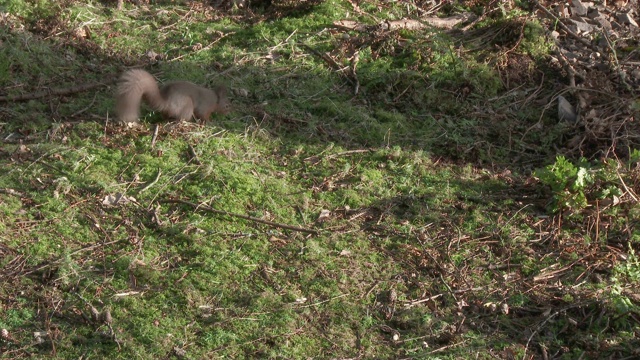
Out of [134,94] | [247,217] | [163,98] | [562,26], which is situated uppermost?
[134,94]

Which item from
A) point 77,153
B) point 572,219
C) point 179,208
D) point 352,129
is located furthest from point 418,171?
point 77,153

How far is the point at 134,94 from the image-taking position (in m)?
6.12

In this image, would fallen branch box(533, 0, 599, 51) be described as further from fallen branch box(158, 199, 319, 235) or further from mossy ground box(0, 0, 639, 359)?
fallen branch box(158, 199, 319, 235)

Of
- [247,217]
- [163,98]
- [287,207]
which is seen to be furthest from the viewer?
[163,98]

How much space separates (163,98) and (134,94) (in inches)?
10.1

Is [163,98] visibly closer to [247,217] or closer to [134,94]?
[134,94]

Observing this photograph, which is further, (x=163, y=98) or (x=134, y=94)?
(x=163, y=98)

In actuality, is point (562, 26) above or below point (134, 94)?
below

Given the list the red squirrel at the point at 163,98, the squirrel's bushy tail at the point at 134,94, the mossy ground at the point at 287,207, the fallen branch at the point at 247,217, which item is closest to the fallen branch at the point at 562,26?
the mossy ground at the point at 287,207

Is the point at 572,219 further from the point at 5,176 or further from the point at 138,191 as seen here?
the point at 5,176

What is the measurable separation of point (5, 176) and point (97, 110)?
3.72 ft

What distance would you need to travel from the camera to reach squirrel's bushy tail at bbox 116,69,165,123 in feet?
20.0

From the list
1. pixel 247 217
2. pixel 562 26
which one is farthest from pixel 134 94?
pixel 562 26

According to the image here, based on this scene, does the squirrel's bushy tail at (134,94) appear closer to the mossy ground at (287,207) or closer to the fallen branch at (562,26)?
the mossy ground at (287,207)
